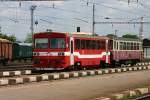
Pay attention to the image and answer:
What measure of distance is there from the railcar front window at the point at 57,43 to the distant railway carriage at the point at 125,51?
10.5 meters

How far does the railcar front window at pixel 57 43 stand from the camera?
32.6 meters

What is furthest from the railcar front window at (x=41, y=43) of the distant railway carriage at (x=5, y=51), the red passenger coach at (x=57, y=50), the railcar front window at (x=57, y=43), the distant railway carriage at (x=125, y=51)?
the distant railway carriage at (x=5, y=51)

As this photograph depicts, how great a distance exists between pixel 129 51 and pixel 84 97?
29.3m

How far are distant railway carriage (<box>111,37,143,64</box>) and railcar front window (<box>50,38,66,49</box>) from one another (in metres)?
10.5

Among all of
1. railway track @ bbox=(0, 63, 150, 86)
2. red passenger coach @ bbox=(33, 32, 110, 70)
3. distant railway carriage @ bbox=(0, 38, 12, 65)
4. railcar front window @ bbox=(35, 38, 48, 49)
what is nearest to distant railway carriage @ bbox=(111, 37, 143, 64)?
railway track @ bbox=(0, 63, 150, 86)

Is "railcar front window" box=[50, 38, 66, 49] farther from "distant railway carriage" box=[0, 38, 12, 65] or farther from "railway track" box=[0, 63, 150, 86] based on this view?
"distant railway carriage" box=[0, 38, 12, 65]

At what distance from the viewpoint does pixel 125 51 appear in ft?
151

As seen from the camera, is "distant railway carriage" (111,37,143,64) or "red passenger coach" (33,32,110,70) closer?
"red passenger coach" (33,32,110,70)

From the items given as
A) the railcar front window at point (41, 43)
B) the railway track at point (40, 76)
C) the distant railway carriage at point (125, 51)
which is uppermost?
the railcar front window at point (41, 43)

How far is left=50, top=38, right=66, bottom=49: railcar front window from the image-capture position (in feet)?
107

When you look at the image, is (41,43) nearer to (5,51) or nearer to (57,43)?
(57,43)

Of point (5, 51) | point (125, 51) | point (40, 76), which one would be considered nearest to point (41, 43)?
point (40, 76)

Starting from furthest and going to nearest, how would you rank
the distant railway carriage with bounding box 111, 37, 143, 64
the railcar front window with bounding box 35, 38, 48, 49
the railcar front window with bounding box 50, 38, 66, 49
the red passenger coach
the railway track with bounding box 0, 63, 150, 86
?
the distant railway carriage with bounding box 111, 37, 143, 64 → the railcar front window with bounding box 35, 38, 48, 49 → the railcar front window with bounding box 50, 38, 66, 49 → the red passenger coach → the railway track with bounding box 0, 63, 150, 86

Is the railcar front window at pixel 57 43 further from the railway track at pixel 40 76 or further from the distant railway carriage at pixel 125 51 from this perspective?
the distant railway carriage at pixel 125 51
